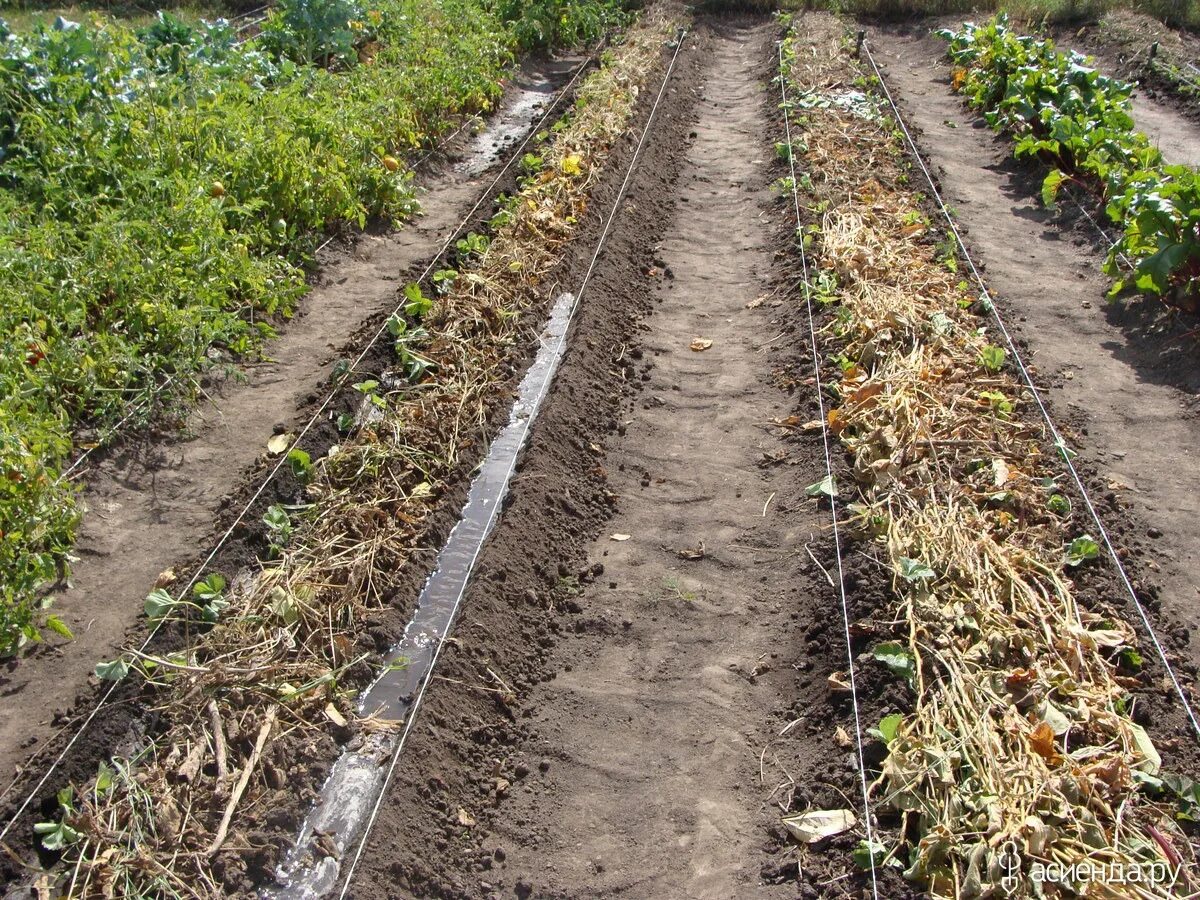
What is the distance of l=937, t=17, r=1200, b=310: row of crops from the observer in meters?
6.61

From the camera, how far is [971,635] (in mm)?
4047

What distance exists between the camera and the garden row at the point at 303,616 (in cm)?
332

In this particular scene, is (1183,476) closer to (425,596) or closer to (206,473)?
(425,596)

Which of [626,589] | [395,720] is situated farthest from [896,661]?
[395,720]

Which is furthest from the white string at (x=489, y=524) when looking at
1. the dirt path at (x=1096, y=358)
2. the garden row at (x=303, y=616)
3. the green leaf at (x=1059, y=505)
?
the dirt path at (x=1096, y=358)

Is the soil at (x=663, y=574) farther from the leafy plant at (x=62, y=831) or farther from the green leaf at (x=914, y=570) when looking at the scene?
the leafy plant at (x=62, y=831)

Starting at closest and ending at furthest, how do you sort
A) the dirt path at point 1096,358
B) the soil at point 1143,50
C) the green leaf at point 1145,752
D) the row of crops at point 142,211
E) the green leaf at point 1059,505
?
the green leaf at point 1145,752
the green leaf at point 1059,505
the row of crops at point 142,211
the dirt path at point 1096,358
the soil at point 1143,50

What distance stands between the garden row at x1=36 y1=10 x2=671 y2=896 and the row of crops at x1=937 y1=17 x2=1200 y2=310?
4.23 metres

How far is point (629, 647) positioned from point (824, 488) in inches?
55.5

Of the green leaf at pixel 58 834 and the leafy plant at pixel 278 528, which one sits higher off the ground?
the leafy plant at pixel 278 528

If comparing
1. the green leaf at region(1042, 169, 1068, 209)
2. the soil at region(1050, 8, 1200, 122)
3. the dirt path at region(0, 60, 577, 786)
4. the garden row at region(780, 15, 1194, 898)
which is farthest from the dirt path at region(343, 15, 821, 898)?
the soil at region(1050, 8, 1200, 122)

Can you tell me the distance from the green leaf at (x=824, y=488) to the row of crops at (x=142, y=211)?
11.8ft

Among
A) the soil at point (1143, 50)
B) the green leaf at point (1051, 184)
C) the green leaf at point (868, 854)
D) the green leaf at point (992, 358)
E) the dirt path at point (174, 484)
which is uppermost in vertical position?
the soil at point (1143, 50)

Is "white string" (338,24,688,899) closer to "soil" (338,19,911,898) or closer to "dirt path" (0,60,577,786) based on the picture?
"soil" (338,19,911,898)
